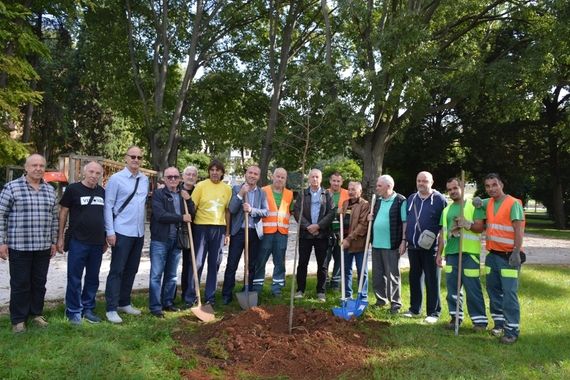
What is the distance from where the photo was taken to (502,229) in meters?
5.51

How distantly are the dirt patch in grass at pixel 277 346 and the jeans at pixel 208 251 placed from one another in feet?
2.44

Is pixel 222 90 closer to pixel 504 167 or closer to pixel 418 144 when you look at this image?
pixel 418 144

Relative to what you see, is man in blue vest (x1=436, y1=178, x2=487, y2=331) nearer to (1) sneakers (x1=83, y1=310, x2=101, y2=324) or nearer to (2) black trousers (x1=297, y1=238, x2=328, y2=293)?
(2) black trousers (x1=297, y1=238, x2=328, y2=293)

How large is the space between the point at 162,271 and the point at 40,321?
4.75 ft

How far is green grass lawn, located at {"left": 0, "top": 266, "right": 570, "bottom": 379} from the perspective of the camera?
4.34 m

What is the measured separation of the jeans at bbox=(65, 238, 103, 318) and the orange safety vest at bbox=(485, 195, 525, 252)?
4.46 m

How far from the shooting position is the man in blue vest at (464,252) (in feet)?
19.3

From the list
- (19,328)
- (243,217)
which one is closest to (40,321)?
(19,328)

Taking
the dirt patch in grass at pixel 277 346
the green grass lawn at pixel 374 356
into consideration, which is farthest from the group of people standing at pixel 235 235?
the dirt patch in grass at pixel 277 346

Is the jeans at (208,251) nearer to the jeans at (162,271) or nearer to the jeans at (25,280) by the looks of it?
the jeans at (162,271)

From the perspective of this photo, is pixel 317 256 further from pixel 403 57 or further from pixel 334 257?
pixel 403 57

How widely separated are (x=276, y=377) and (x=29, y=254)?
297cm

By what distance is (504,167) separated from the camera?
27188mm

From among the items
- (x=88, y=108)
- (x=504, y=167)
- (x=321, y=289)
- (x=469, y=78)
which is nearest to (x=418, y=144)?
(x=504, y=167)
